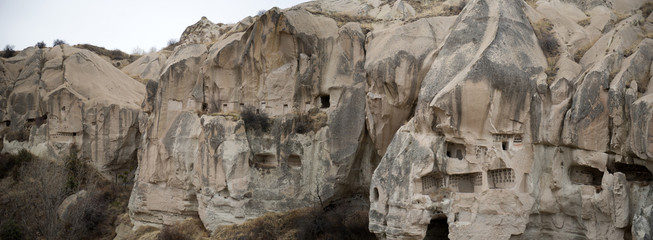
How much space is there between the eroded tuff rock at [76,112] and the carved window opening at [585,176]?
19221 millimetres

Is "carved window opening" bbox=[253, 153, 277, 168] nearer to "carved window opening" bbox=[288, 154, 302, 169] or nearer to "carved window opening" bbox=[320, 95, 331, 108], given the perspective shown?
"carved window opening" bbox=[288, 154, 302, 169]

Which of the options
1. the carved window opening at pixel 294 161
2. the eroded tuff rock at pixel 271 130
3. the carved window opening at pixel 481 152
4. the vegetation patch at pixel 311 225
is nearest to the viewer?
the carved window opening at pixel 481 152

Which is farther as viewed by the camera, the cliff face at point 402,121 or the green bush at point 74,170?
the green bush at point 74,170

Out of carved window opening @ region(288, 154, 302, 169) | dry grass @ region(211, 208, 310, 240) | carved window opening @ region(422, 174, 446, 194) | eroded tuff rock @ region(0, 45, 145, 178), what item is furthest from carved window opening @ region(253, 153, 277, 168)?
Result: eroded tuff rock @ region(0, 45, 145, 178)

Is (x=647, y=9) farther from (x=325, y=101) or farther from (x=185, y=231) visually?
(x=185, y=231)

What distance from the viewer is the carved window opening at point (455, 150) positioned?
627 inches

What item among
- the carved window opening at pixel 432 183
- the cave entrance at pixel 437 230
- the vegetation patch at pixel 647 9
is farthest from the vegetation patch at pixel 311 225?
the vegetation patch at pixel 647 9

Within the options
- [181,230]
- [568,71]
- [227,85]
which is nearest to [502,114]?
[568,71]

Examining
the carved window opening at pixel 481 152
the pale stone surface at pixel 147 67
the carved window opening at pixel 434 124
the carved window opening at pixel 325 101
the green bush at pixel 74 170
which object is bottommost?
the green bush at pixel 74 170

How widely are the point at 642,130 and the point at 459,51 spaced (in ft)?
16.9

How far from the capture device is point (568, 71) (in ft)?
50.4

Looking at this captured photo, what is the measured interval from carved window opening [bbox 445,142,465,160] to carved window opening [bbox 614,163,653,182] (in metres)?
3.85

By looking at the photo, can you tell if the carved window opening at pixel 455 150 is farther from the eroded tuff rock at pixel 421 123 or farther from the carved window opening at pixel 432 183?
the carved window opening at pixel 432 183

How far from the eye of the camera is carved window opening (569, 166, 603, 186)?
1525 cm
